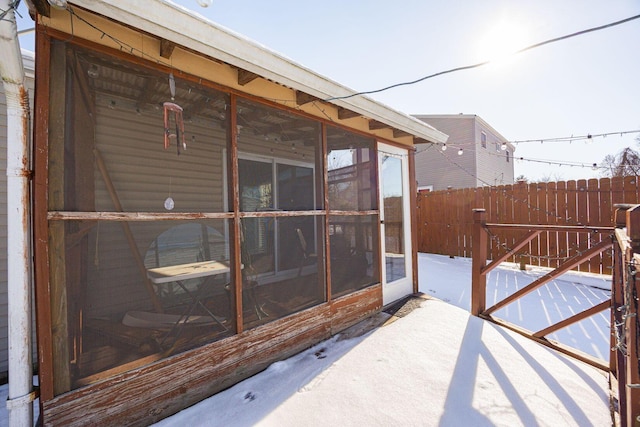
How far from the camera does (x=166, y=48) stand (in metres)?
1.68

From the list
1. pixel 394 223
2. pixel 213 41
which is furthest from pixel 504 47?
pixel 394 223

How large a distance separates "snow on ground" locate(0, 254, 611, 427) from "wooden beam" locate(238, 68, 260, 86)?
2.25m

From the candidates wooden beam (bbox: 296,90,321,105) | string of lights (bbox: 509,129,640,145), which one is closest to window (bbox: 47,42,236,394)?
wooden beam (bbox: 296,90,321,105)

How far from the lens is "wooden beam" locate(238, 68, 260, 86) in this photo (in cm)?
199

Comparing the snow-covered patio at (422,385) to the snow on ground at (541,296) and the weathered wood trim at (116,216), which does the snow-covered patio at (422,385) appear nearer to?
the snow on ground at (541,296)

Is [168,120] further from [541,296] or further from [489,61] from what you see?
[541,296]

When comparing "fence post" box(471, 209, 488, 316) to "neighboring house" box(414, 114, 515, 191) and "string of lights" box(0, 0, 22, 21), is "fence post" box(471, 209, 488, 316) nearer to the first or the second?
"string of lights" box(0, 0, 22, 21)

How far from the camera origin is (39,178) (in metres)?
1.34

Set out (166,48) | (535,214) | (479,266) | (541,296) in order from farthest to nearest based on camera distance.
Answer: (535,214), (541,296), (479,266), (166,48)

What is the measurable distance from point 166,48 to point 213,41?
0.34m

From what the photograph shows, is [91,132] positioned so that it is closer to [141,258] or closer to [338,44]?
[141,258]

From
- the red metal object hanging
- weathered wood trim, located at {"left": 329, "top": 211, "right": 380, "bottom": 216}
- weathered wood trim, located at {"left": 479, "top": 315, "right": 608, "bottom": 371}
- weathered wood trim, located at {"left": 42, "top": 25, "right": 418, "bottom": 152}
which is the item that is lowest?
weathered wood trim, located at {"left": 479, "top": 315, "right": 608, "bottom": 371}

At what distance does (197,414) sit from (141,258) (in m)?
1.44

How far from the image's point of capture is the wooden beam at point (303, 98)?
2.41 metres
